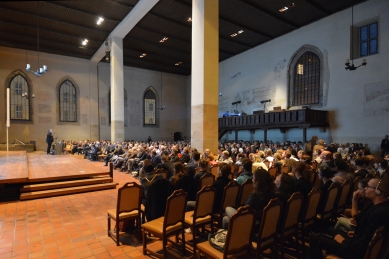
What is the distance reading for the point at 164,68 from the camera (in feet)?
76.8

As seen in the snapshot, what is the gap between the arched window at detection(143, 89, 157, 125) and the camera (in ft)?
76.6

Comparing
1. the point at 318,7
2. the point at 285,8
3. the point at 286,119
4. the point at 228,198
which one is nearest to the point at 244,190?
the point at 228,198

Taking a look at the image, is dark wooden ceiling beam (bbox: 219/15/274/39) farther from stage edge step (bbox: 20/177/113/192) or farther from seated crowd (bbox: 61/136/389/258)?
stage edge step (bbox: 20/177/113/192)

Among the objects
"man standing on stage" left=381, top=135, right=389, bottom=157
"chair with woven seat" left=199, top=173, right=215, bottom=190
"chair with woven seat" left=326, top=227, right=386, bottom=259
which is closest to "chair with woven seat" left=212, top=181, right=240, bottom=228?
"chair with woven seat" left=199, top=173, right=215, bottom=190

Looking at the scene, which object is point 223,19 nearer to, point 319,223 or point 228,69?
point 228,69

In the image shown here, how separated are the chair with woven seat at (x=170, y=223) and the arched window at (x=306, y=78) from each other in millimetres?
13652

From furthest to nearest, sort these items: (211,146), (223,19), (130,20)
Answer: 1. (223,19)
2. (130,20)
3. (211,146)

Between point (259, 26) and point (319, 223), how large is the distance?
14.1 metres

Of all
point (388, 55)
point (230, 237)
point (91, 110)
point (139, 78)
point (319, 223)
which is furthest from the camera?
point (139, 78)

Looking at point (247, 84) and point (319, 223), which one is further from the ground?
point (247, 84)

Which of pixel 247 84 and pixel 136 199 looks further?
pixel 247 84

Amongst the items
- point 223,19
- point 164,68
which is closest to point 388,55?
point 223,19

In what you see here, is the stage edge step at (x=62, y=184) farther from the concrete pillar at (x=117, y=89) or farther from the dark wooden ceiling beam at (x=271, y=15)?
the dark wooden ceiling beam at (x=271, y=15)

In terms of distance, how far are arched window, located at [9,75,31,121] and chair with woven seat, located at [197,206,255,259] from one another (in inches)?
771
